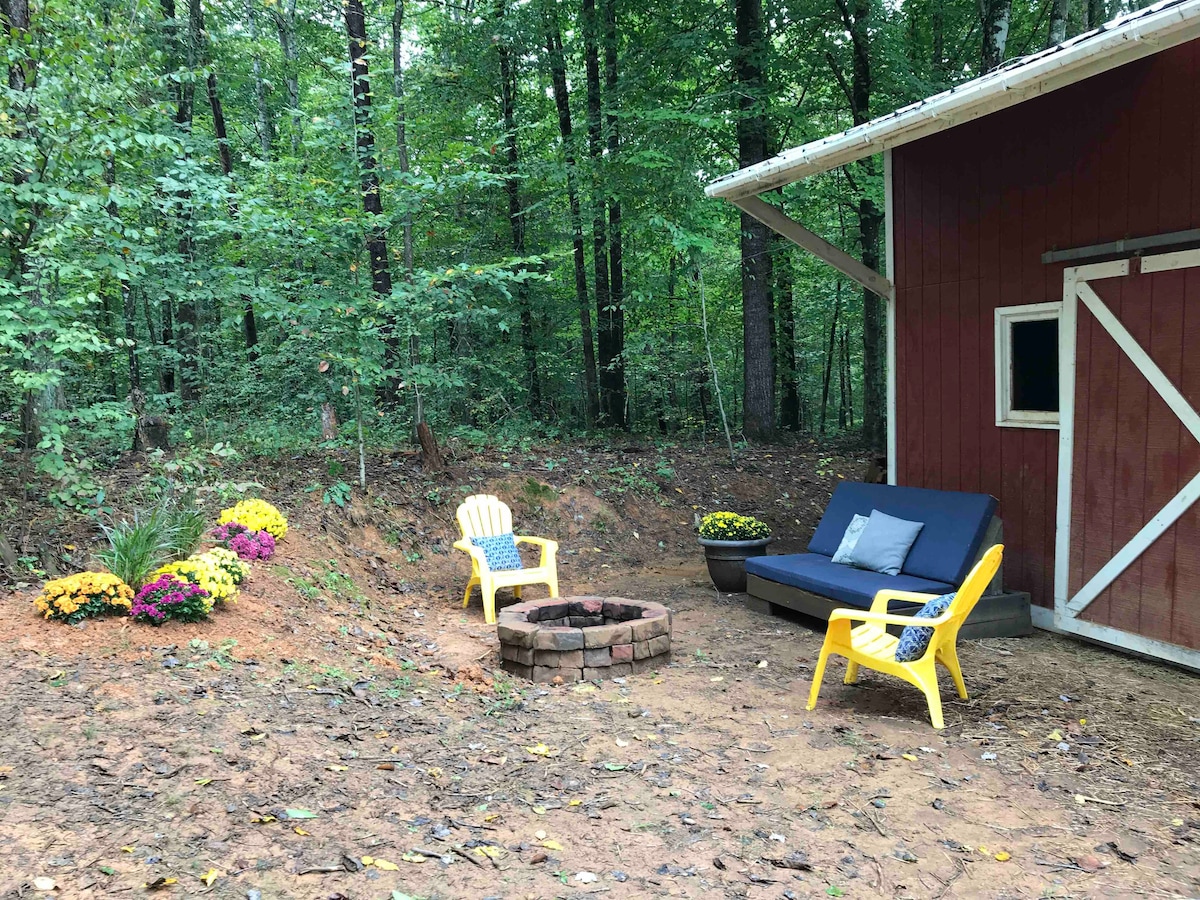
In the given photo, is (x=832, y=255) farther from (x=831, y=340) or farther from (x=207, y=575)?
(x=831, y=340)

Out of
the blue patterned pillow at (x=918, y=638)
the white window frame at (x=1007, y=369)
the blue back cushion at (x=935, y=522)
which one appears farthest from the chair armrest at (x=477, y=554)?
the white window frame at (x=1007, y=369)

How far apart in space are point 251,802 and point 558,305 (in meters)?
11.3

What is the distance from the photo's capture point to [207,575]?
15.0 feet

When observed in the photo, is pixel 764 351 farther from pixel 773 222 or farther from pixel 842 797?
pixel 842 797

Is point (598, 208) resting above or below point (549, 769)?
above

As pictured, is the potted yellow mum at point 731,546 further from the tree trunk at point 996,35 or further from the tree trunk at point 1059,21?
the tree trunk at point 1059,21

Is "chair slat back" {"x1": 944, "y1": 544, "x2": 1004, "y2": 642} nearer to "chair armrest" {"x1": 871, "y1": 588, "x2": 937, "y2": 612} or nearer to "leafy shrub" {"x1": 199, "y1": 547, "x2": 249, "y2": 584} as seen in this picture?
"chair armrest" {"x1": 871, "y1": 588, "x2": 937, "y2": 612}

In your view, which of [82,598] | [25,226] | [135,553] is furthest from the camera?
[25,226]

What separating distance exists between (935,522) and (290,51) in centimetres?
1379

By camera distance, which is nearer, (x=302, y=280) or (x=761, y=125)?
(x=302, y=280)

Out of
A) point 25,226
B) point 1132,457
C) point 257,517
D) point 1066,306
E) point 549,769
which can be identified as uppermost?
point 25,226

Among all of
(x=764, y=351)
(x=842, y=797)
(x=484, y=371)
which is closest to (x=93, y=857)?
(x=842, y=797)

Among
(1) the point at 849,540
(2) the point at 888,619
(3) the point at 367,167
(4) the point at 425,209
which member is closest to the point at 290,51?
(4) the point at 425,209

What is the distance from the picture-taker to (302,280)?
22.9ft
